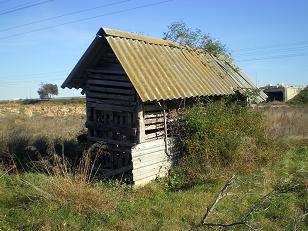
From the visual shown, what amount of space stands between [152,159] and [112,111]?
5.58ft

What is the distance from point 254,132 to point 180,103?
2828 mm

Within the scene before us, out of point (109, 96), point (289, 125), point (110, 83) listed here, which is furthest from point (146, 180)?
point (289, 125)

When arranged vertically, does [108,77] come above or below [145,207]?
above

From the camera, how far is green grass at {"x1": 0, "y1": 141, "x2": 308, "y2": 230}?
7066mm

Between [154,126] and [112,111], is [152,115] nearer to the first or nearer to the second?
[154,126]

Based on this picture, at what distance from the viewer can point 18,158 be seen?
11711mm

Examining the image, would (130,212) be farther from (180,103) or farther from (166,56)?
(166,56)

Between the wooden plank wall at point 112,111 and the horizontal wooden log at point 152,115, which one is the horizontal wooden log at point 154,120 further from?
the wooden plank wall at point 112,111

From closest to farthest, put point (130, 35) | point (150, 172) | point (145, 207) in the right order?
point (145, 207) < point (150, 172) < point (130, 35)

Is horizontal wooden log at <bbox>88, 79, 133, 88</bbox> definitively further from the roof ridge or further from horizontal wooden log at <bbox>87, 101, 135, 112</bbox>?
the roof ridge

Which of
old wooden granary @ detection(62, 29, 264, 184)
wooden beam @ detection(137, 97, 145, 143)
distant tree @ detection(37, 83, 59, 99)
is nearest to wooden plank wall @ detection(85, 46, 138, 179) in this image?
old wooden granary @ detection(62, 29, 264, 184)

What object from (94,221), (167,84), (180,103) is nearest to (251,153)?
(180,103)

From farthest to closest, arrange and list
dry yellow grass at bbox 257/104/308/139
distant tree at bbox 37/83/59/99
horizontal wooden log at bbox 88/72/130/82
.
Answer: distant tree at bbox 37/83/59/99
dry yellow grass at bbox 257/104/308/139
horizontal wooden log at bbox 88/72/130/82

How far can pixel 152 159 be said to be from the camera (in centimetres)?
1036
